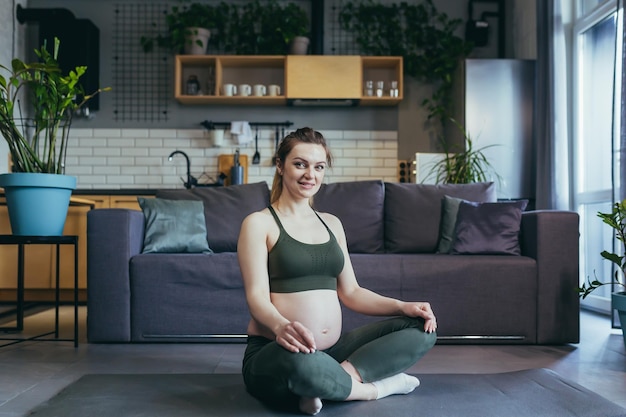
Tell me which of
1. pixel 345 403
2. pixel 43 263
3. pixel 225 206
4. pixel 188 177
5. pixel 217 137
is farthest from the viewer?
pixel 217 137

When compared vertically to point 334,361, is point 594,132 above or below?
above

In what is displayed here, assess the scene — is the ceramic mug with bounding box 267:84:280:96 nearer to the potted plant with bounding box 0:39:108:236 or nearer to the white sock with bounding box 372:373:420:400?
the potted plant with bounding box 0:39:108:236

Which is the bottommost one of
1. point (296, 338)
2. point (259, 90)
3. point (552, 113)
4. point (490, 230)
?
point (296, 338)

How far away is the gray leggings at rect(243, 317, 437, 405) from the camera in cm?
185

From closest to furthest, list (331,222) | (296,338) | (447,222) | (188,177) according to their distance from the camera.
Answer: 1. (296,338)
2. (331,222)
3. (447,222)
4. (188,177)

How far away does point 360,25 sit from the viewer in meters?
6.16

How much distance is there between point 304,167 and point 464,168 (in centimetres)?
306

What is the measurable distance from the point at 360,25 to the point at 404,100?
0.79m

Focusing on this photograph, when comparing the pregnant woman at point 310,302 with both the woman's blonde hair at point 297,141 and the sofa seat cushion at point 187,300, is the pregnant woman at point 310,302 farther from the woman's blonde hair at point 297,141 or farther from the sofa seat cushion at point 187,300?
the sofa seat cushion at point 187,300

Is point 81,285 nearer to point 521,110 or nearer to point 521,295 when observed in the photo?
point 521,295

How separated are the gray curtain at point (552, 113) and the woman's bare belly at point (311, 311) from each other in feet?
10.2

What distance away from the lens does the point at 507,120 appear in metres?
5.40

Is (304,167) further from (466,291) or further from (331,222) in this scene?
(466,291)

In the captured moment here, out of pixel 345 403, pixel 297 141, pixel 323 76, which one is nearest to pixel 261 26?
pixel 323 76
